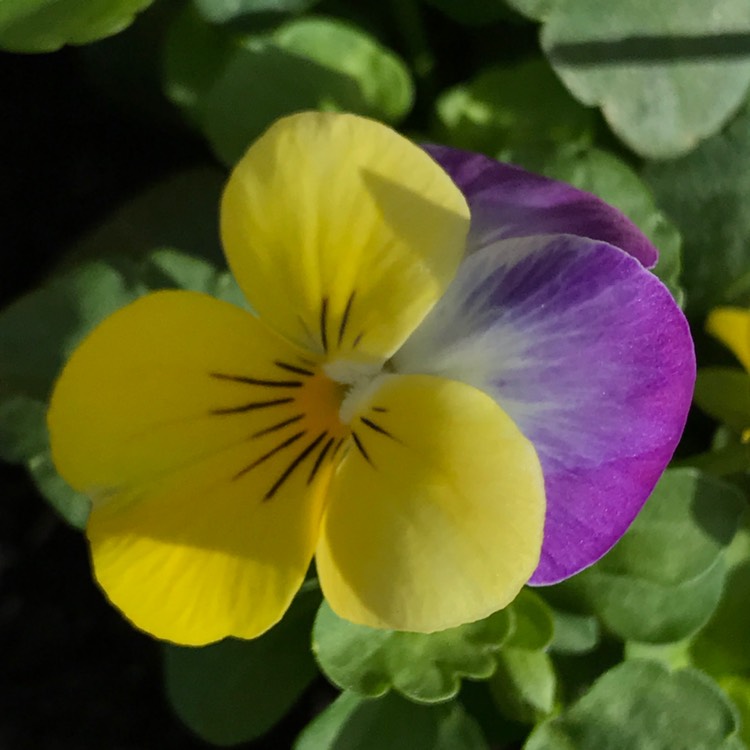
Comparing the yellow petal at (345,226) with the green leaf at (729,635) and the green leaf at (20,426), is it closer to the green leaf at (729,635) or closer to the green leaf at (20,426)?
the green leaf at (20,426)

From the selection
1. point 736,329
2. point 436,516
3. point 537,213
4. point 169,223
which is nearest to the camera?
point 436,516

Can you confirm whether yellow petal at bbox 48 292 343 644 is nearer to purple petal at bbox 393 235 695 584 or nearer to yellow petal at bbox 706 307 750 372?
purple petal at bbox 393 235 695 584

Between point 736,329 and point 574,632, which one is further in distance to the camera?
point 574,632

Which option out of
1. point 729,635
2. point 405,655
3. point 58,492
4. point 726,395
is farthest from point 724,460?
point 58,492

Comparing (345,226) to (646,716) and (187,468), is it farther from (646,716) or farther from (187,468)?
(646,716)

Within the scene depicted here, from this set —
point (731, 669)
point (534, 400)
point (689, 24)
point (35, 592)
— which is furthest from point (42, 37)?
point (731, 669)

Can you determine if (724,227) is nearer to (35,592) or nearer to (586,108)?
(586,108)
